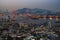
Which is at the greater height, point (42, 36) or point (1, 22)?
point (1, 22)

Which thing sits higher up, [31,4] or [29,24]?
[31,4]

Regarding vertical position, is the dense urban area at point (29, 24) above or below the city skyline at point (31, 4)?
below

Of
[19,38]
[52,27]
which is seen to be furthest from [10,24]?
[52,27]

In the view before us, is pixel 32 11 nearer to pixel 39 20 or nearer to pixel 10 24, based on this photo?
pixel 39 20

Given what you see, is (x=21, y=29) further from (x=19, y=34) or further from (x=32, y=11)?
(x=32, y=11)

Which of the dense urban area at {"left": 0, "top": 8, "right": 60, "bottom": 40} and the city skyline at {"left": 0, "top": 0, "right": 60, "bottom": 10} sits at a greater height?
the city skyline at {"left": 0, "top": 0, "right": 60, "bottom": 10}

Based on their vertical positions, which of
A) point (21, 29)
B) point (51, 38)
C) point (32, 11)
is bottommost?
point (51, 38)

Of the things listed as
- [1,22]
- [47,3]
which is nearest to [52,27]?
[47,3]

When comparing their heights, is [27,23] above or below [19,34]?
above
